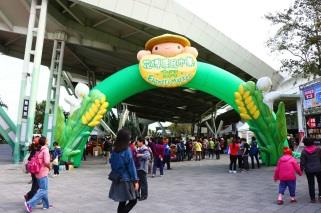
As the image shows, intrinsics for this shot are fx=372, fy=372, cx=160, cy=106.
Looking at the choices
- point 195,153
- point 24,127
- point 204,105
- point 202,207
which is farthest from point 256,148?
point 204,105

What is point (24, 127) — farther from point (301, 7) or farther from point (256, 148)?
point (301, 7)

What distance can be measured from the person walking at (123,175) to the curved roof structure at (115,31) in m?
13.7

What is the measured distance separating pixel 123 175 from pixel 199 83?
446 inches

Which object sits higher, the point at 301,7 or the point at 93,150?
the point at 301,7

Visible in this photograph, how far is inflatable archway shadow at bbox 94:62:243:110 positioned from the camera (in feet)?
51.2

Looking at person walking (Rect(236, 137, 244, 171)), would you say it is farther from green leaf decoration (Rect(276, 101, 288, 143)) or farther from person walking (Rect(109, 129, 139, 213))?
person walking (Rect(109, 129, 139, 213))

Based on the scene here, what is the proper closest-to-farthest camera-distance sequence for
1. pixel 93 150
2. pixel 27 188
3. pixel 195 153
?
pixel 27 188 < pixel 195 153 < pixel 93 150

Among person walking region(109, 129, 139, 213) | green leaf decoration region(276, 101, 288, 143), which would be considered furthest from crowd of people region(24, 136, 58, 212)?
green leaf decoration region(276, 101, 288, 143)

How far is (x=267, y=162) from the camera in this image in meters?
15.8

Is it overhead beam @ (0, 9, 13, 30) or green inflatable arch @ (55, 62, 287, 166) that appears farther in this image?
overhead beam @ (0, 9, 13, 30)

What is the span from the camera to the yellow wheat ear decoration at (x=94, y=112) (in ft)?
52.0

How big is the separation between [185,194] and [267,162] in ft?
A: 25.8

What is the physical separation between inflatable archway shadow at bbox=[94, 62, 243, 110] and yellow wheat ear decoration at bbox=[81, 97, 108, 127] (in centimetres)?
42

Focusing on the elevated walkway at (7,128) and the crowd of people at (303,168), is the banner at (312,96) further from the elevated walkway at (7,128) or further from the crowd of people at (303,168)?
the elevated walkway at (7,128)
